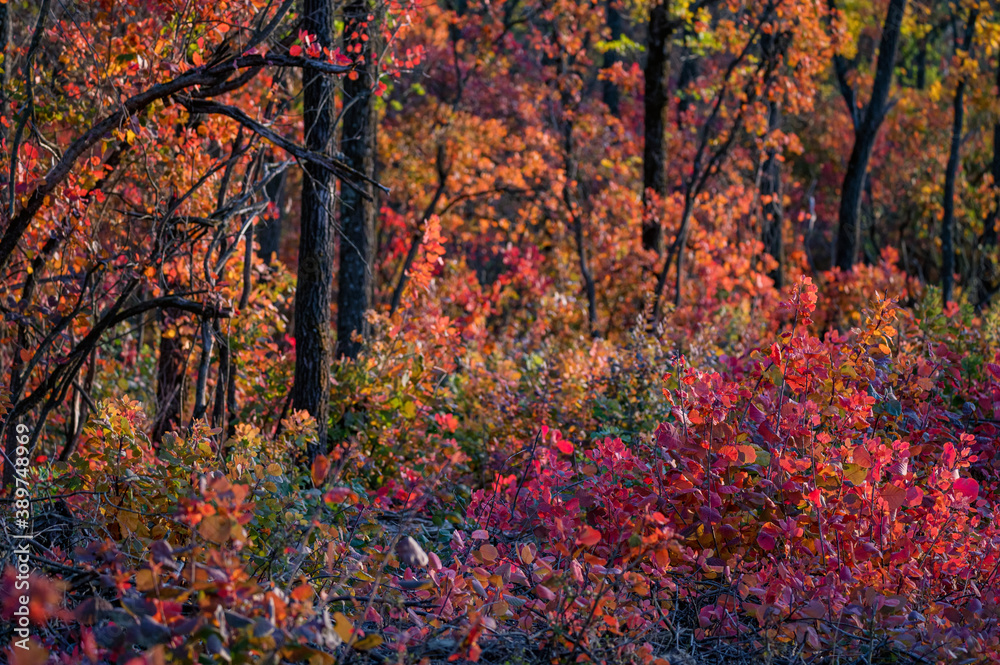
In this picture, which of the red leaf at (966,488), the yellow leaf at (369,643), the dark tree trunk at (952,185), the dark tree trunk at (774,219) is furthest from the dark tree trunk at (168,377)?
the dark tree trunk at (952,185)

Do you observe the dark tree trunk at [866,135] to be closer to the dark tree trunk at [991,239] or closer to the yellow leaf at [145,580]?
the dark tree trunk at [991,239]

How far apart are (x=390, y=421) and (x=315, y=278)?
42.8 inches

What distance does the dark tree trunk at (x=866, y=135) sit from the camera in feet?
43.8

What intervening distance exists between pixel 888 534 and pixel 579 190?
957 centimetres

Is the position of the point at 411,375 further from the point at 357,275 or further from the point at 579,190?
the point at 579,190

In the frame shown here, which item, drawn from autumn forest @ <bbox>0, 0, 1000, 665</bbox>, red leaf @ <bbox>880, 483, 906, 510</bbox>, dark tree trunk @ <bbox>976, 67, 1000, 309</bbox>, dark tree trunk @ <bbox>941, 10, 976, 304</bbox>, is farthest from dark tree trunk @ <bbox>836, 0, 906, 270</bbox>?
red leaf @ <bbox>880, 483, 906, 510</bbox>

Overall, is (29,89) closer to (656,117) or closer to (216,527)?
(216,527)

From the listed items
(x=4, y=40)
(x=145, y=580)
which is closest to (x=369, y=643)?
(x=145, y=580)

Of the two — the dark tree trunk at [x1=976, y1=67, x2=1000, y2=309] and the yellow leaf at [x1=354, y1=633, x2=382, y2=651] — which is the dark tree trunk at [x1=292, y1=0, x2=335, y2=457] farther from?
the dark tree trunk at [x1=976, y1=67, x2=1000, y2=309]

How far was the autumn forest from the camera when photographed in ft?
9.41

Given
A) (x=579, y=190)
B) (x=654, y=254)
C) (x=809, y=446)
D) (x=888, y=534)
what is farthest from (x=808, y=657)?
(x=579, y=190)

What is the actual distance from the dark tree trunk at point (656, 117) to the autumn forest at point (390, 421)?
40 mm

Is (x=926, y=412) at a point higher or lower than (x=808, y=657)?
higher

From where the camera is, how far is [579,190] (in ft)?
40.9
